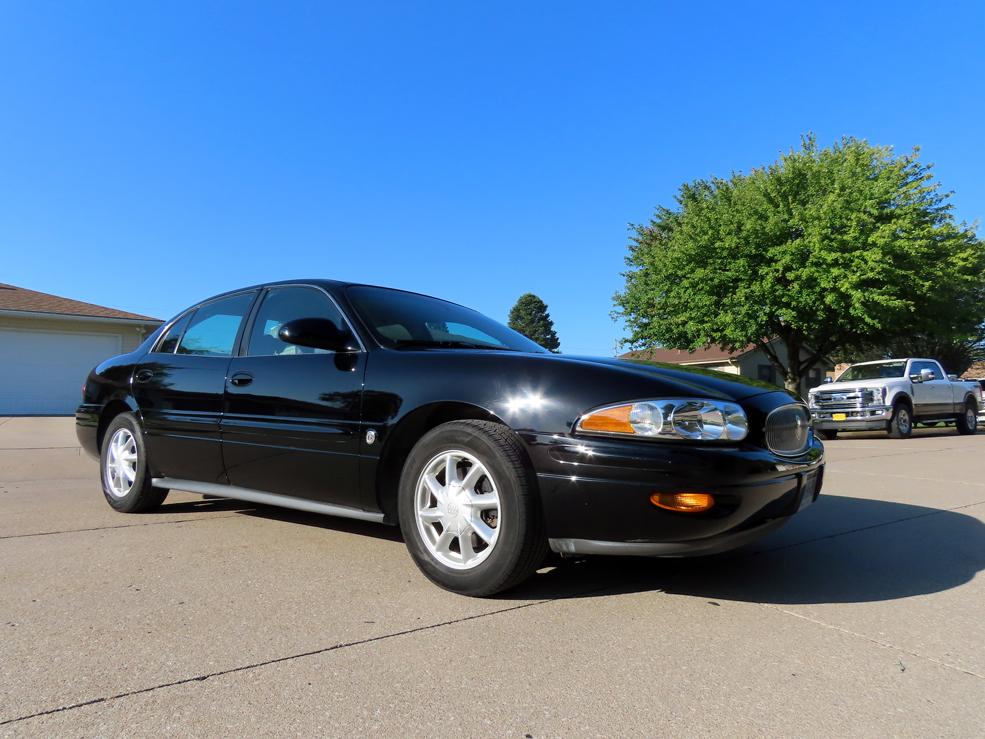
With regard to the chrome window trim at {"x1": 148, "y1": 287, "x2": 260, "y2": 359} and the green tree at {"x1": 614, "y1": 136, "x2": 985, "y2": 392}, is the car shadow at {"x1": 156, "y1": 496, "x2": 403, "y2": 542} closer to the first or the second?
the chrome window trim at {"x1": 148, "y1": 287, "x2": 260, "y2": 359}

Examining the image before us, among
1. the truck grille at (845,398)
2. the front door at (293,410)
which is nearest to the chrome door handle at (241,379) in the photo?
the front door at (293,410)

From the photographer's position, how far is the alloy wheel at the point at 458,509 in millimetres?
2736

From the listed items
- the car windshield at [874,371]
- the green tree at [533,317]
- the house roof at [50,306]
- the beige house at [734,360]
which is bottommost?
the car windshield at [874,371]

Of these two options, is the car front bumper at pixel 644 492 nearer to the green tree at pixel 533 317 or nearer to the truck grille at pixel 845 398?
the truck grille at pixel 845 398

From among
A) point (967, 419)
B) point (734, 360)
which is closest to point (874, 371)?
point (967, 419)

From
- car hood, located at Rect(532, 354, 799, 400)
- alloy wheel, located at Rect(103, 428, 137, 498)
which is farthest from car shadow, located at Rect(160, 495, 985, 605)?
car hood, located at Rect(532, 354, 799, 400)

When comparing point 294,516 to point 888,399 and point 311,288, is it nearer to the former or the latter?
point 311,288

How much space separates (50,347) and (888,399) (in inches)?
869

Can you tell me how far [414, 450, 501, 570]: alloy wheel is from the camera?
2736mm

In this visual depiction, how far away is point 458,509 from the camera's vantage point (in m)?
2.79

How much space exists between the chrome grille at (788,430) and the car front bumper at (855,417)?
11.2 meters

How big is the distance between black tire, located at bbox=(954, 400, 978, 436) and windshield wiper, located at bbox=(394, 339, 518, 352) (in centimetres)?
1672

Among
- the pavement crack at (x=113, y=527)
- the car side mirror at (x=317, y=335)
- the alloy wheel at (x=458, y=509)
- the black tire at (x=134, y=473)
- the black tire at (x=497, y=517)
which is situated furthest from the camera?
the black tire at (x=134, y=473)

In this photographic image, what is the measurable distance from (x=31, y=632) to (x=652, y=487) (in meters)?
2.27
